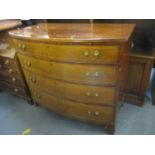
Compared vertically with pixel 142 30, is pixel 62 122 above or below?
below

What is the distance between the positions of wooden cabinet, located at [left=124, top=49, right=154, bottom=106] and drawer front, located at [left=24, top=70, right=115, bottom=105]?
0.55m

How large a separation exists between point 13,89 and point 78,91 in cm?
116

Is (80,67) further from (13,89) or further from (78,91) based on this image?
(13,89)

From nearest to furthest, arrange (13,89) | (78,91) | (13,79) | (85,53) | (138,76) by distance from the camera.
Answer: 1. (85,53)
2. (78,91)
3. (138,76)
4. (13,79)
5. (13,89)

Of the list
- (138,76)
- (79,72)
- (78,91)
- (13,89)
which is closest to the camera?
(79,72)

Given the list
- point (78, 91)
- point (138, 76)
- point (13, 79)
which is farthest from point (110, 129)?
point (13, 79)

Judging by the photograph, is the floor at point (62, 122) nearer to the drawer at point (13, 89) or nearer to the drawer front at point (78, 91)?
the drawer at point (13, 89)

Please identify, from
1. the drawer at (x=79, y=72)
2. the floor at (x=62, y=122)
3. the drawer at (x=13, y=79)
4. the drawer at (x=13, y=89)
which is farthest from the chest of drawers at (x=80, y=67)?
the drawer at (x=13, y=89)

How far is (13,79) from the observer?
189cm

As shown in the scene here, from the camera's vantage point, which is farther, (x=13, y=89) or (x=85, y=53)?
(x=13, y=89)

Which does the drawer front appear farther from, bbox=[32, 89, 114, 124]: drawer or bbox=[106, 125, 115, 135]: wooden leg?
bbox=[106, 125, 115, 135]: wooden leg

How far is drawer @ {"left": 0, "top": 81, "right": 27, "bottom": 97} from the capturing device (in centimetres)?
194
